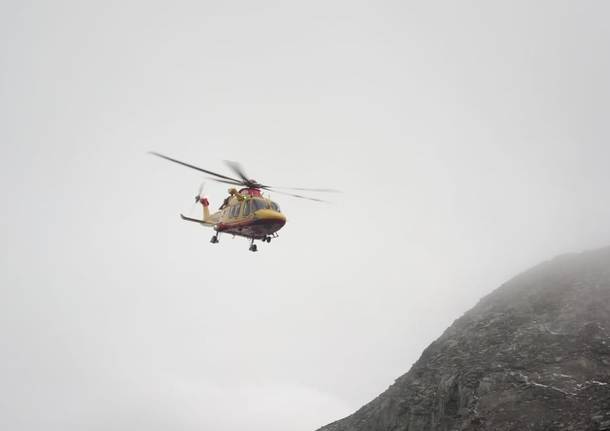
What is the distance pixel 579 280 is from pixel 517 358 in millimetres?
14788

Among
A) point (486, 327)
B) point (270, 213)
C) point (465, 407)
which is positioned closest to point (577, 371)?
point (465, 407)

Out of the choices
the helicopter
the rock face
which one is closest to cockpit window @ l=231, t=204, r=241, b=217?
the helicopter

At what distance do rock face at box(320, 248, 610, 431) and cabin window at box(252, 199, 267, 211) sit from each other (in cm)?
1754

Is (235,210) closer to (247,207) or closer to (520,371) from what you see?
(247,207)

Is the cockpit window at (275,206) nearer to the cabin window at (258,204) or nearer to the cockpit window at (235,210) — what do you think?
the cabin window at (258,204)

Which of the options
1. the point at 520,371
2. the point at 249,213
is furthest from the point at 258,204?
the point at 520,371

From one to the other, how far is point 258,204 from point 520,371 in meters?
20.3

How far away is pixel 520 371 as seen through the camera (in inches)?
848

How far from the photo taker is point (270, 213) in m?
28.5

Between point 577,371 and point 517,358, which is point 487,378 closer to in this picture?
point 517,358

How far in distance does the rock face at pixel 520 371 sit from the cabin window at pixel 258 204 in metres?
17.5

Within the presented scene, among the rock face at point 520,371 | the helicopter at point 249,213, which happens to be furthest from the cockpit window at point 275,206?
the rock face at point 520,371

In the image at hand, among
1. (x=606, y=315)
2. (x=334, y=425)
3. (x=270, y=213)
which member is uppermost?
(x=270, y=213)

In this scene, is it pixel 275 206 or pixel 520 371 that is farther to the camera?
pixel 275 206
